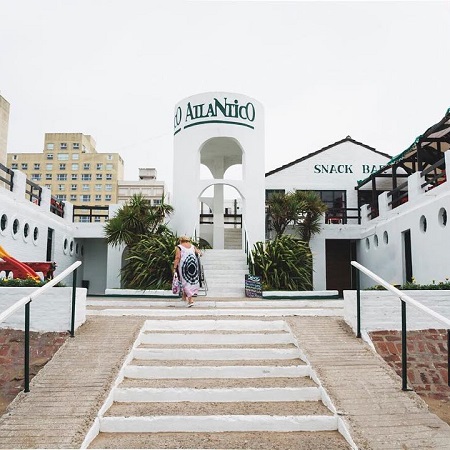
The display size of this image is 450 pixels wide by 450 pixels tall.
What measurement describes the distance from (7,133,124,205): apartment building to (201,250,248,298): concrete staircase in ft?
300

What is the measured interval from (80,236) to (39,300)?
14.2 meters

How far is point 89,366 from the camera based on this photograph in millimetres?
5812

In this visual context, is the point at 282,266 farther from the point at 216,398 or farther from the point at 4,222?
the point at 216,398

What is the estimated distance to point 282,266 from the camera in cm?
1395

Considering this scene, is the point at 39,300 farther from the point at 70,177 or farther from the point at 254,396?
the point at 70,177

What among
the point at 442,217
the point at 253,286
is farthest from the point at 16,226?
the point at 442,217

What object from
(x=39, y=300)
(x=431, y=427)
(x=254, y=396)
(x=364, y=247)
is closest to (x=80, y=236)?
(x=364, y=247)

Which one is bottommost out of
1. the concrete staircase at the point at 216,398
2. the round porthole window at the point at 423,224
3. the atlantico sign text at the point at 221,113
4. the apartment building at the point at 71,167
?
the concrete staircase at the point at 216,398

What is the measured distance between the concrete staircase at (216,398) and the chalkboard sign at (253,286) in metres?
5.68

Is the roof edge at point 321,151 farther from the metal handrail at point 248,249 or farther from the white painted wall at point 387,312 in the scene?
the white painted wall at point 387,312

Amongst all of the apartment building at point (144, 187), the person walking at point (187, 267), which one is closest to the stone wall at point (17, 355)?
the person walking at point (187, 267)

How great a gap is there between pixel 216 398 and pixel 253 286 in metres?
7.55

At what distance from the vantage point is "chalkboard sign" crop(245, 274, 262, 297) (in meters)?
12.7

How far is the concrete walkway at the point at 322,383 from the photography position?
4324mm
